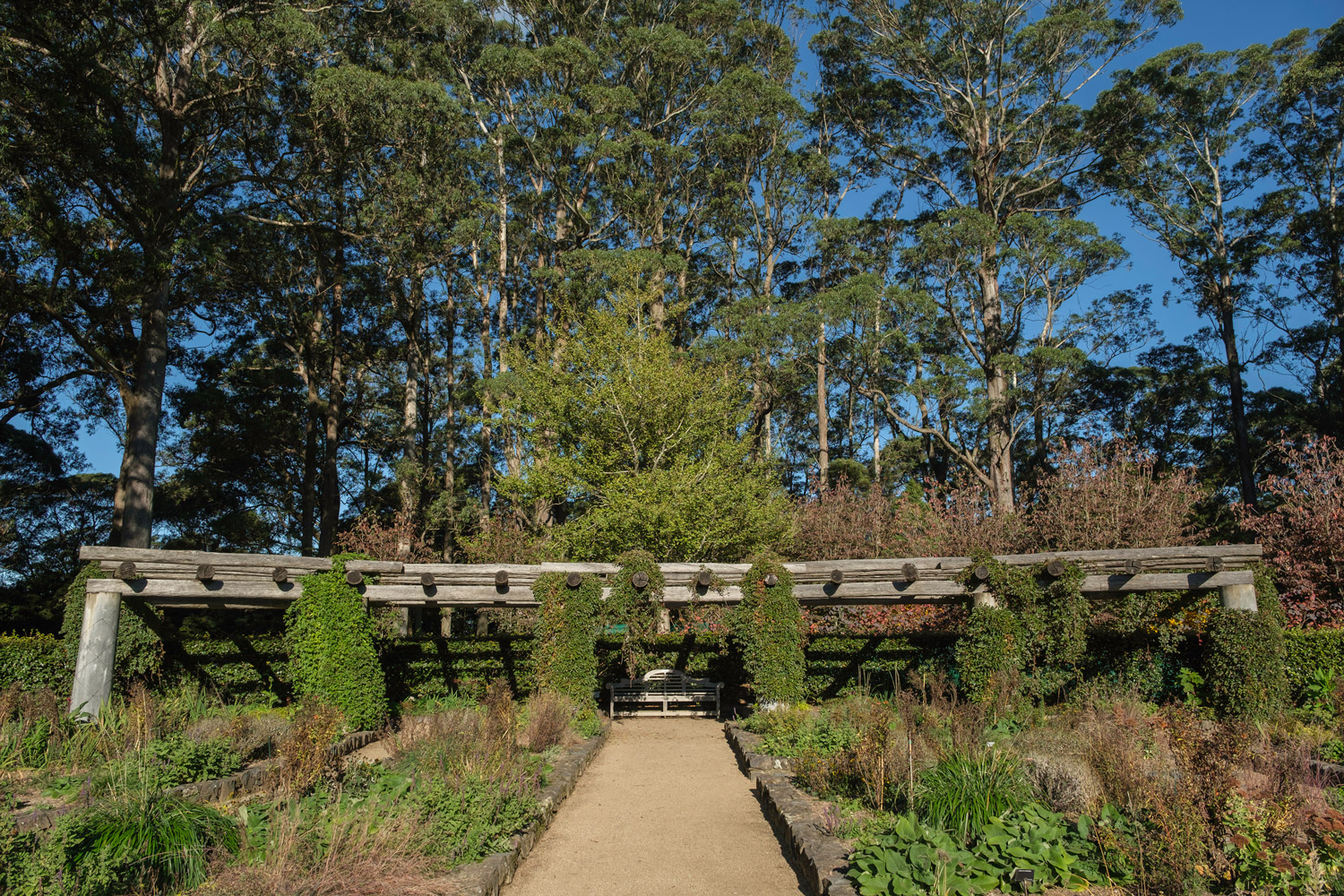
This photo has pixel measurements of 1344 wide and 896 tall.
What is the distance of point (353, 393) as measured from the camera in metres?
25.7

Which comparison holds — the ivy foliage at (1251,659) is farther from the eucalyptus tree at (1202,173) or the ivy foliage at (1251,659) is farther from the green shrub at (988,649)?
the eucalyptus tree at (1202,173)

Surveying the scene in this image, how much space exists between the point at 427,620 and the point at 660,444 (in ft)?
31.5

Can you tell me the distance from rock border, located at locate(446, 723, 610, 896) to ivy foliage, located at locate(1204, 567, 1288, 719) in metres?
7.72

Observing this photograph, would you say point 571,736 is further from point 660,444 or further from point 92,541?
point 92,541

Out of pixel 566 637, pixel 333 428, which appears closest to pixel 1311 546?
pixel 566 637

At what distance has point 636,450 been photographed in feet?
52.7

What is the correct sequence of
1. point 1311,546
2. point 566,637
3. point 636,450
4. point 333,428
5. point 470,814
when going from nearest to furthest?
point 470,814
point 566,637
point 1311,546
point 636,450
point 333,428

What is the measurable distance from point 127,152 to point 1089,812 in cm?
1564

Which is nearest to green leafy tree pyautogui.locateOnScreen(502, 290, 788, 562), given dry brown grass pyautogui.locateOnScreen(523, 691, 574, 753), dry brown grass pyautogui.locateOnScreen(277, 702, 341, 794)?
dry brown grass pyautogui.locateOnScreen(523, 691, 574, 753)

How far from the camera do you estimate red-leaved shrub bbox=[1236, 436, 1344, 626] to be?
458 inches

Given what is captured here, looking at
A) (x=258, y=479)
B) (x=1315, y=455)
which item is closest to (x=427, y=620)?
(x=258, y=479)

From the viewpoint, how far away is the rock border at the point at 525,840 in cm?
437

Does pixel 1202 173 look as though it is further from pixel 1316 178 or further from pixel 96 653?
pixel 96 653

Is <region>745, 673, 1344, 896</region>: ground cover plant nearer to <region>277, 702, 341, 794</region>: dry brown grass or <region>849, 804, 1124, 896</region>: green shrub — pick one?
<region>849, 804, 1124, 896</region>: green shrub
